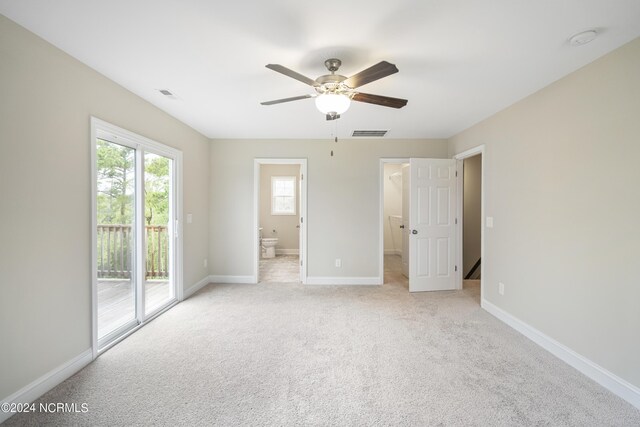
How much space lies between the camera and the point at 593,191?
2.04 metres

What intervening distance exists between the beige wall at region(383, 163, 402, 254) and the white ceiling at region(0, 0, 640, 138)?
4.67 m

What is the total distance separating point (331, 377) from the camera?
201 cm

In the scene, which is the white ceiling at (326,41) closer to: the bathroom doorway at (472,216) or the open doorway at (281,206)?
the bathroom doorway at (472,216)

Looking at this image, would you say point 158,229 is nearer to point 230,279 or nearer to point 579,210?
point 230,279

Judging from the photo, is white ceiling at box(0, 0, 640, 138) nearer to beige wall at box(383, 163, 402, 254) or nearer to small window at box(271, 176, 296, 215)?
small window at box(271, 176, 296, 215)

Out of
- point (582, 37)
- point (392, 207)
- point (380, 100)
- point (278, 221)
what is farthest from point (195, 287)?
point (392, 207)

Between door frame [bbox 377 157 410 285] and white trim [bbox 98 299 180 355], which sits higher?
door frame [bbox 377 157 410 285]

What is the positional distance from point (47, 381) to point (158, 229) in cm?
211

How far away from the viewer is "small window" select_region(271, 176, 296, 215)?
7352 mm

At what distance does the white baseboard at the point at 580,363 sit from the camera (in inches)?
70.6

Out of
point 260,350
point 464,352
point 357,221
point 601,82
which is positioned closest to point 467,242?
point 357,221

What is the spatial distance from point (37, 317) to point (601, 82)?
14.5 ft

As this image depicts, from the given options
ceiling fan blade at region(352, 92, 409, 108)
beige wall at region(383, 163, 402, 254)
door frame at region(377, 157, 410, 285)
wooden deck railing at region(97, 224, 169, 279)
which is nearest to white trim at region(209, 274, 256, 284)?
wooden deck railing at region(97, 224, 169, 279)

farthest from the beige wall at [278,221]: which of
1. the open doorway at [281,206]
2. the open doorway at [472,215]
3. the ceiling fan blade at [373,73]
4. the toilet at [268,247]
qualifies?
the ceiling fan blade at [373,73]
